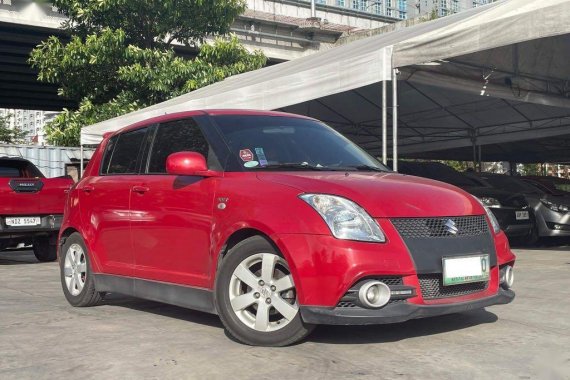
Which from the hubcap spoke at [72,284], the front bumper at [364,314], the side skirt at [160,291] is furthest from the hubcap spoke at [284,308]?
the hubcap spoke at [72,284]

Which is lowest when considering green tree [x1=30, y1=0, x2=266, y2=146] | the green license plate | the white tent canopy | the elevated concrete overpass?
the green license plate

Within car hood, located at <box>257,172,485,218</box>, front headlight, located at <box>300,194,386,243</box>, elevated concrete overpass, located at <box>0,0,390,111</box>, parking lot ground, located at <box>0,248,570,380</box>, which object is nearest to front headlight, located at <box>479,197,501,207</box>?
parking lot ground, located at <box>0,248,570,380</box>

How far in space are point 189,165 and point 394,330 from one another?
1.68 metres

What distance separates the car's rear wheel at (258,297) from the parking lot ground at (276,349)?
95mm

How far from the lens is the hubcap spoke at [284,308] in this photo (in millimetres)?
4016

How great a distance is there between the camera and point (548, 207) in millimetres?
11117

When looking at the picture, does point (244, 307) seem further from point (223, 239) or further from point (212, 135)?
point (212, 135)

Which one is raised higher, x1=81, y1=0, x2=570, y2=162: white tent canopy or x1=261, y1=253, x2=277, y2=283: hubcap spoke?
x1=81, y1=0, x2=570, y2=162: white tent canopy

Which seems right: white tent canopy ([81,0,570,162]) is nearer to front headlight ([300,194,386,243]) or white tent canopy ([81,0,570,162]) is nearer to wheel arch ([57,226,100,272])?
wheel arch ([57,226,100,272])

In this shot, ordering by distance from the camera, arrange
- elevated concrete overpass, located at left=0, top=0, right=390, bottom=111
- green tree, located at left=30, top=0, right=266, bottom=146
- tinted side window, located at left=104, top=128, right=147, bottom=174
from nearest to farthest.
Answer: tinted side window, located at left=104, top=128, right=147, bottom=174 → green tree, located at left=30, top=0, right=266, bottom=146 → elevated concrete overpass, located at left=0, top=0, right=390, bottom=111

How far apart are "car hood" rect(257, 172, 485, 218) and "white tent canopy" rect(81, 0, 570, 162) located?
3.79 metres

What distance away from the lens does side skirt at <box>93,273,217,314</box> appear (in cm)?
445

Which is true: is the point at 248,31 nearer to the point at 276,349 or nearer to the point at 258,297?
the point at 258,297

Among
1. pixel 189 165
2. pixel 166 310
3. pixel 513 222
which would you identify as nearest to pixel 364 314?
pixel 189 165
